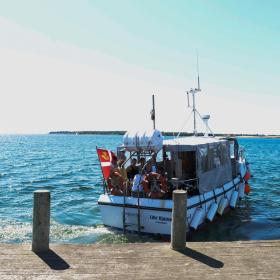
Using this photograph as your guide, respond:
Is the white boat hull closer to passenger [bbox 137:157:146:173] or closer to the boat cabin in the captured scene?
the boat cabin

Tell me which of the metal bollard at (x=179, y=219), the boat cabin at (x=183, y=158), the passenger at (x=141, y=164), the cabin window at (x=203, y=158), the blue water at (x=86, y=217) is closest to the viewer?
the metal bollard at (x=179, y=219)

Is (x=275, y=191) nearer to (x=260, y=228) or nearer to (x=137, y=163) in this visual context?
(x=260, y=228)

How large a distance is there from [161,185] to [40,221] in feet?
21.4

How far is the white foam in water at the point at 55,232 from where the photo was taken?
1289 cm

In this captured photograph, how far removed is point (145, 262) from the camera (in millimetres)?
6254

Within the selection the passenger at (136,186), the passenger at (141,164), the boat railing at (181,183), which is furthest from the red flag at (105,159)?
the boat railing at (181,183)

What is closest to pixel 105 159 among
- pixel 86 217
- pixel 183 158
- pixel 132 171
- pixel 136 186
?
pixel 132 171

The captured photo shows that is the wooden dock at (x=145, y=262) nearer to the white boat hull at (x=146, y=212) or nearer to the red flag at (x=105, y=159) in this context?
the white boat hull at (x=146, y=212)

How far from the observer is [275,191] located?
Answer: 2448cm

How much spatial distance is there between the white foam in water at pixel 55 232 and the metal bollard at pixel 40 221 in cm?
615

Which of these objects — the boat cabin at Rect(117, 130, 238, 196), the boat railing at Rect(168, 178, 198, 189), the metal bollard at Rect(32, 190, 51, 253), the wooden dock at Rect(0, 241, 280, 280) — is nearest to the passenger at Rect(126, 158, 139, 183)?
the boat cabin at Rect(117, 130, 238, 196)

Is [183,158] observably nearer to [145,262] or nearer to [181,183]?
[181,183]

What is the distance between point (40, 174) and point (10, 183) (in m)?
6.57

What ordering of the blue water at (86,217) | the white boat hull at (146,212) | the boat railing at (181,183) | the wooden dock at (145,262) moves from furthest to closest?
the blue water at (86,217) → the boat railing at (181,183) → the white boat hull at (146,212) → the wooden dock at (145,262)
